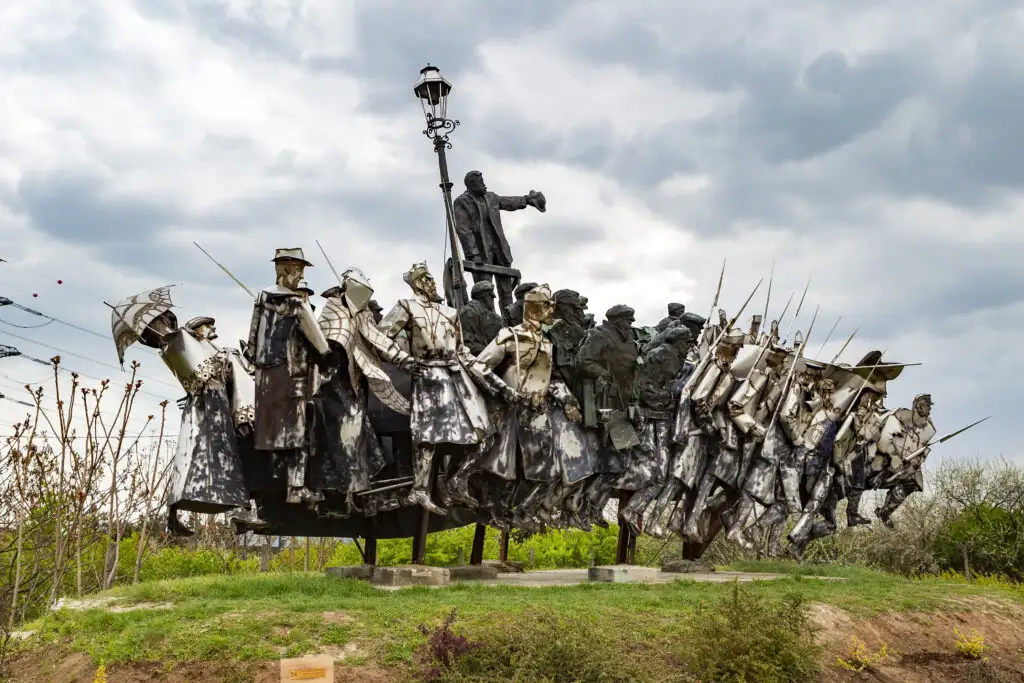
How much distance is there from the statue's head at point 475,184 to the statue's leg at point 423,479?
4786mm

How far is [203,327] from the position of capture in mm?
9266

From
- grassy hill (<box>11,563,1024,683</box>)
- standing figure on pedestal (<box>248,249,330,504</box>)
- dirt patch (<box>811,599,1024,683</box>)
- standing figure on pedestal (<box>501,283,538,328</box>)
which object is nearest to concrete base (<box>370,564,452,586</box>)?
grassy hill (<box>11,563,1024,683</box>)

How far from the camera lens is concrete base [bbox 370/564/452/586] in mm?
9656

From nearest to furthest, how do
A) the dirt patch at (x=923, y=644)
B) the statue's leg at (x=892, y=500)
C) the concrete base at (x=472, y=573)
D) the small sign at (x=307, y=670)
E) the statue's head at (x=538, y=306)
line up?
the small sign at (x=307, y=670) < the dirt patch at (x=923, y=644) < the statue's head at (x=538, y=306) < the concrete base at (x=472, y=573) < the statue's leg at (x=892, y=500)

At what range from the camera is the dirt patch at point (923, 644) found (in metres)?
8.50

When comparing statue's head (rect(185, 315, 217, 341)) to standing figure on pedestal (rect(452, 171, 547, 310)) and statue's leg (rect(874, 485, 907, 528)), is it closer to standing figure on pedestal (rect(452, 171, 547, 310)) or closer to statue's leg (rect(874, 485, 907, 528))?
standing figure on pedestal (rect(452, 171, 547, 310))

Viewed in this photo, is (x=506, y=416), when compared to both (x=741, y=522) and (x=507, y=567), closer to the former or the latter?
(x=507, y=567)

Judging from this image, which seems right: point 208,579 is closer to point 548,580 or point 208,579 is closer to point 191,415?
point 191,415

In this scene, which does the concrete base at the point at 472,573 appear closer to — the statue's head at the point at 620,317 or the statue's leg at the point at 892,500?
the statue's head at the point at 620,317

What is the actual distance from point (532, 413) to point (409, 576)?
213cm

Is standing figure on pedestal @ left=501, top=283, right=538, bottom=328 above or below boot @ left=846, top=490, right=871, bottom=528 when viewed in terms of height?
above

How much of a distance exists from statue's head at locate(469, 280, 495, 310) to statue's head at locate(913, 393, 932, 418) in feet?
→ 23.0

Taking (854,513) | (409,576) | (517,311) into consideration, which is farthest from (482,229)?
(854,513)

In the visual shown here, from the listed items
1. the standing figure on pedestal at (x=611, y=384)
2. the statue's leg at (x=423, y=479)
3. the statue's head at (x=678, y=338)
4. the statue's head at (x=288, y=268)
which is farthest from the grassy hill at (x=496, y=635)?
the statue's head at (x=678, y=338)
